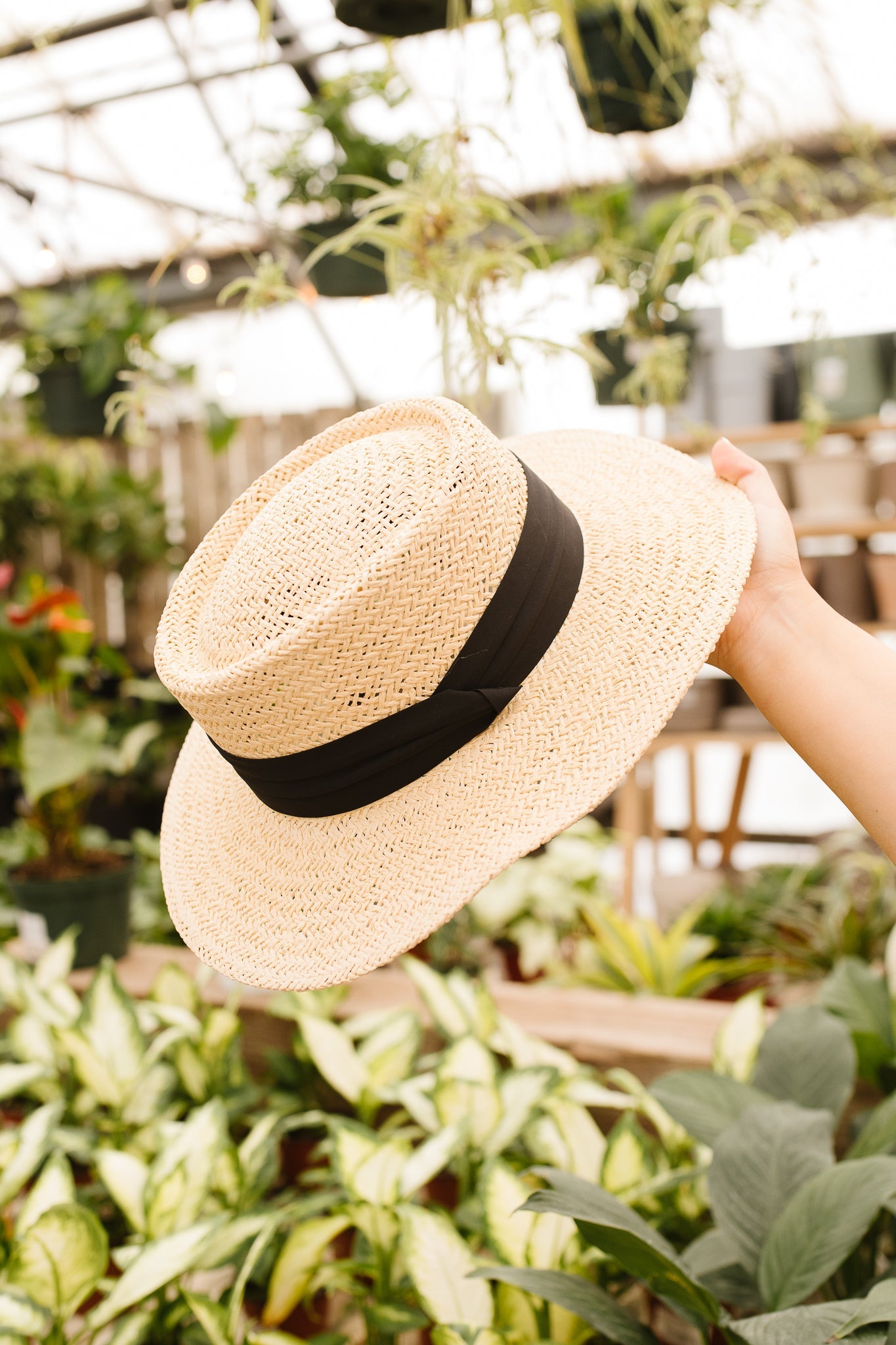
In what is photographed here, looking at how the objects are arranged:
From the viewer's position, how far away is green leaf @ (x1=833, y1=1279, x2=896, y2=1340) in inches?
23.5

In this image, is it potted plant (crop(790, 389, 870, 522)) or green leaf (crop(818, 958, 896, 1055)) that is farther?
potted plant (crop(790, 389, 870, 522))

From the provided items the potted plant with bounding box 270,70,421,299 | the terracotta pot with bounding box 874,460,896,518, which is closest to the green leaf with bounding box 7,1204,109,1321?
the potted plant with bounding box 270,70,421,299

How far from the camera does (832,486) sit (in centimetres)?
306

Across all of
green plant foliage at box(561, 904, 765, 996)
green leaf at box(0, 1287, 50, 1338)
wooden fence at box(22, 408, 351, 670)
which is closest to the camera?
green leaf at box(0, 1287, 50, 1338)

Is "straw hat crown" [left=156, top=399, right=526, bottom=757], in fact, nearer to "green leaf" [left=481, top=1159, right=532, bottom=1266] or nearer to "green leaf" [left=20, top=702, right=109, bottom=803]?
"green leaf" [left=481, top=1159, right=532, bottom=1266]

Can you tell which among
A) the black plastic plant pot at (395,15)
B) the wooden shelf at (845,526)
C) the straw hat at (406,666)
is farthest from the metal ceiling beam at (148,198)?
the wooden shelf at (845,526)

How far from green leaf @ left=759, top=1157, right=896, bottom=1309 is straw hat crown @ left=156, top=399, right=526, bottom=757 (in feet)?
1.67

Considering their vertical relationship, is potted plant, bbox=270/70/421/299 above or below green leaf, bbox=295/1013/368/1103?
above

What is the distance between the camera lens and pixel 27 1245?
0.91 m

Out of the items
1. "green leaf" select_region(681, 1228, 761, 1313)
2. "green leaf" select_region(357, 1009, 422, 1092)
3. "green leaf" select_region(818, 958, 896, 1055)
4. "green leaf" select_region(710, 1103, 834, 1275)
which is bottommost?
"green leaf" select_region(357, 1009, 422, 1092)

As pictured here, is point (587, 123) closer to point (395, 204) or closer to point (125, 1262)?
point (395, 204)

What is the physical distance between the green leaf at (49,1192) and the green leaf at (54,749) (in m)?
0.74

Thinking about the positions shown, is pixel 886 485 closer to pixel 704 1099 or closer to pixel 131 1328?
pixel 704 1099

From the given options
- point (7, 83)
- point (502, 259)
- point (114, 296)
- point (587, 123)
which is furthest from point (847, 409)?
point (7, 83)
